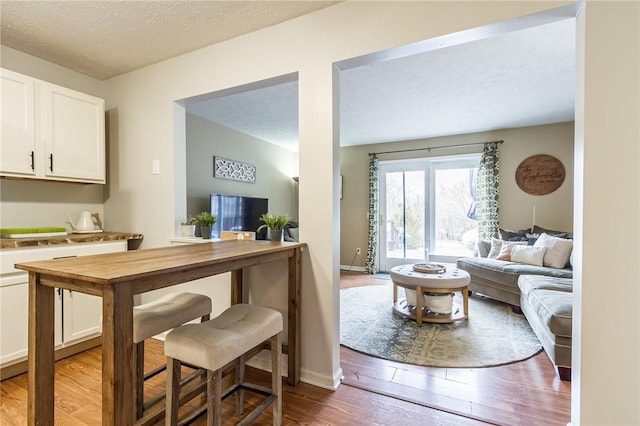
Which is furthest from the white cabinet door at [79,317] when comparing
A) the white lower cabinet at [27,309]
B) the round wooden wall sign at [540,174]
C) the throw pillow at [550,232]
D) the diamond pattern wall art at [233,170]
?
the round wooden wall sign at [540,174]

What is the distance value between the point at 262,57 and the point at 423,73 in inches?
61.1

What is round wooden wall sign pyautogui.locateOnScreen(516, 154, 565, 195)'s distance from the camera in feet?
14.0

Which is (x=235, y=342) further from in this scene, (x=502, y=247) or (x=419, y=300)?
(x=502, y=247)

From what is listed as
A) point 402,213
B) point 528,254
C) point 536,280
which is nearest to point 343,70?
point 536,280

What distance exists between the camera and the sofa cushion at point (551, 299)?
6.31ft

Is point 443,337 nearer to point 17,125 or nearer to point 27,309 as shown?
point 27,309

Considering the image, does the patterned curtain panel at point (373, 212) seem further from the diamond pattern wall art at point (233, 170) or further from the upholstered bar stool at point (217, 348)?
the upholstered bar stool at point (217, 348)

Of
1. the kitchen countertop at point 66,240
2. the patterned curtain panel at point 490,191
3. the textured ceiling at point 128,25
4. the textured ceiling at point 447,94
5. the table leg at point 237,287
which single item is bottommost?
the table leg at point 237,287

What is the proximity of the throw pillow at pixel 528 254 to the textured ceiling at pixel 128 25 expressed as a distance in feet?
11.3

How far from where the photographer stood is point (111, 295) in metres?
0.91

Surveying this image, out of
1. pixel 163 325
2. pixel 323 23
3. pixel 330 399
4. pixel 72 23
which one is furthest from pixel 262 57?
pixel 330 399

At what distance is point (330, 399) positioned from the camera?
1.71m

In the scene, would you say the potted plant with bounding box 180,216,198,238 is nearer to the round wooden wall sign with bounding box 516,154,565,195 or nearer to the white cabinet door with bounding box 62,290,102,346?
the white cabinet door with bounding box 62,290,102,346

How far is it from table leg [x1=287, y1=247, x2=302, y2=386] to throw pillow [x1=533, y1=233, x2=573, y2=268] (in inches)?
122
